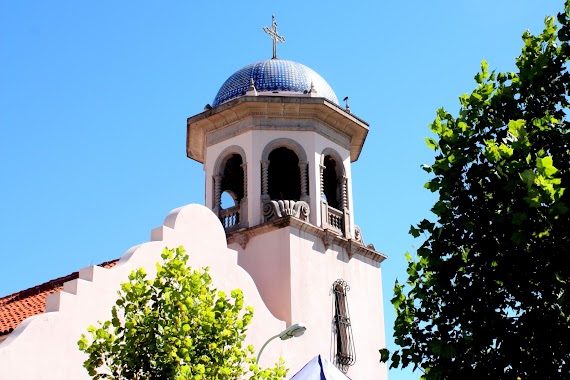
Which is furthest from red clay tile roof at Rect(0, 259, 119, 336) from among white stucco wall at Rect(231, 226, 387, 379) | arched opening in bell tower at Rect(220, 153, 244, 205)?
arched opening in bell tower at Rect(220, 153, 244, 205)

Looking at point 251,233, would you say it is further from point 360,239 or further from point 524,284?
point 524,284

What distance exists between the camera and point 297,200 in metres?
27.4

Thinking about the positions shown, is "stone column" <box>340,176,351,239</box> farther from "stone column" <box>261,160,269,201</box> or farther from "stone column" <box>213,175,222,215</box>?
"stone column" <box>213,175,222,215</box>

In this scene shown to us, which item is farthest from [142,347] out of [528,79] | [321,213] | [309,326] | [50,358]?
[321,213]

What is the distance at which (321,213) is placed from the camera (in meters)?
26.5

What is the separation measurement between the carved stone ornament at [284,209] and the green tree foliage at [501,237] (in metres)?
12.6

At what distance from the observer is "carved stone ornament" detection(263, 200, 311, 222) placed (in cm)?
2556

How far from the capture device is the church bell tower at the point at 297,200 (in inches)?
992

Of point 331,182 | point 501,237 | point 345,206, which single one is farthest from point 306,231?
point 501,237

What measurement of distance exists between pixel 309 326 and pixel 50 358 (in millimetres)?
9375

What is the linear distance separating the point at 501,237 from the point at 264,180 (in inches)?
590

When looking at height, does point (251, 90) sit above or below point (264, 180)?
above

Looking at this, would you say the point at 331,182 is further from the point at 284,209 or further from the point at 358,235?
the point at 284,209

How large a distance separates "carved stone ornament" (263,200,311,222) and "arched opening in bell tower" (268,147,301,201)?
186 cm
